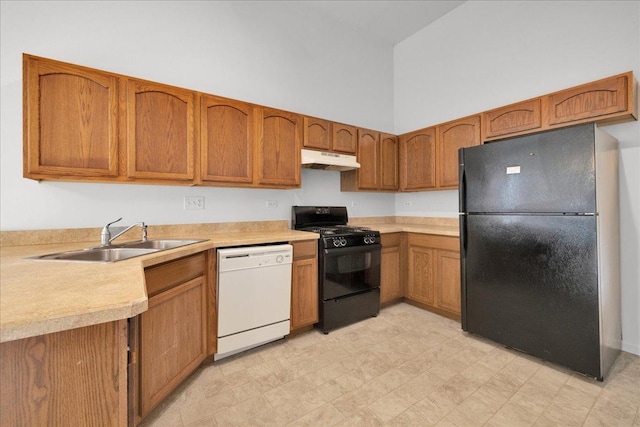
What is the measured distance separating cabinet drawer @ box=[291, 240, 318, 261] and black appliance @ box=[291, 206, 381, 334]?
0.18ft

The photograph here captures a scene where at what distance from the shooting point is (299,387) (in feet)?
5.87

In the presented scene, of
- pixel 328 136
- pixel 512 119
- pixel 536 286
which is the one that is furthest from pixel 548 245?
pixel 328 136

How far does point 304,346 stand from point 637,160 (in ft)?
9.93

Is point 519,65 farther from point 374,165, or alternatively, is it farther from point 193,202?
point 193,202

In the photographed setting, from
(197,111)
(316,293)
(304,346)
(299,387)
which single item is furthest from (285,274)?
(197,111)

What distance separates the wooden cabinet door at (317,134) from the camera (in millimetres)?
2816

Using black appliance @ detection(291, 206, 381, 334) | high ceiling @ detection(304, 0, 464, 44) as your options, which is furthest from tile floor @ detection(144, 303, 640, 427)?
high ceiling @ detection(304, 0, 464, 44)

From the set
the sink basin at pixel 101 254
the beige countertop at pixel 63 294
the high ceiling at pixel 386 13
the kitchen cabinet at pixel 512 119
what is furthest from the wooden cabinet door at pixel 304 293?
the high ceiling at pixel 386 13

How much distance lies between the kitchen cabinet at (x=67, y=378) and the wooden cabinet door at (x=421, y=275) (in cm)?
280

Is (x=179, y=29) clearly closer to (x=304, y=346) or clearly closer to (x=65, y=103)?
(x=65, y=103)

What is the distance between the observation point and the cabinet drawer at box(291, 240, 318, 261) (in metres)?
2.43

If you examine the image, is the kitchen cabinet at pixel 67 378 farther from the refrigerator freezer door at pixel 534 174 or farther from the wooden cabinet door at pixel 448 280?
the wooden cabinet door at pixel 448 280

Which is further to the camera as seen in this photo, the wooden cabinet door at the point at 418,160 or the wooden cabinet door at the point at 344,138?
the wooden cabinet door at the point at 418,160

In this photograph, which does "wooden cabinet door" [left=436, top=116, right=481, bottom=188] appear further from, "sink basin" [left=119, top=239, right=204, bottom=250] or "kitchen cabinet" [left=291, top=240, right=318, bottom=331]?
"sink basin" [left=119, top=239, right=204, bottom=250]
